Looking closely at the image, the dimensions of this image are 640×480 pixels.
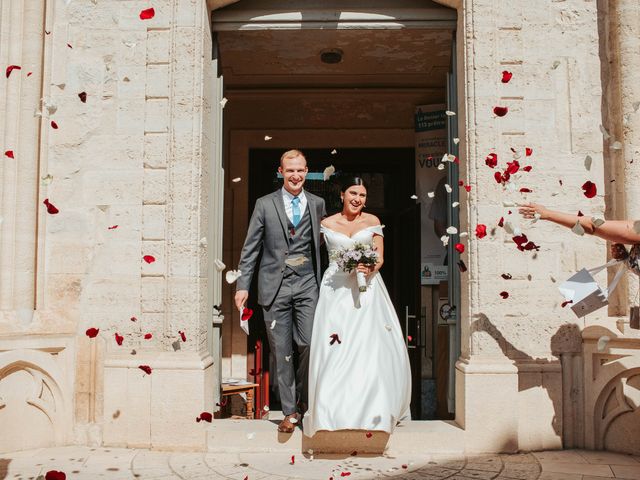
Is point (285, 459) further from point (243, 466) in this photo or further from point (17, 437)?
point (17, 437)

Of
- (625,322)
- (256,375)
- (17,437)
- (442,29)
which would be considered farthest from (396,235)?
(17,437)

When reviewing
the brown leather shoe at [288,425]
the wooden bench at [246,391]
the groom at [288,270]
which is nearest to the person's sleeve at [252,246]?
the groom at [288,270]

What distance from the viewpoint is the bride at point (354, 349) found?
4.62 m

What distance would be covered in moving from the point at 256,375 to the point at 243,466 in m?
3.16

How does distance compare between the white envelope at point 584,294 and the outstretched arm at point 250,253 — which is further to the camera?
the outstretched arm at point 250,253

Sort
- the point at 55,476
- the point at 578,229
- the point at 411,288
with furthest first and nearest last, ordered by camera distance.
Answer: the point at 411,288 < the point at 578,229 < the point at 55,476

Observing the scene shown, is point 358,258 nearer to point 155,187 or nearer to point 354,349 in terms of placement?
point 354,349

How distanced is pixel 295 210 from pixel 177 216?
97 cm

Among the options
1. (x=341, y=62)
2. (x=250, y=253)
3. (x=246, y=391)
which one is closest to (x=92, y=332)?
(x=250, y=253)

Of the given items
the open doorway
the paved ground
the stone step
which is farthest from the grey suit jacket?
the open doorway

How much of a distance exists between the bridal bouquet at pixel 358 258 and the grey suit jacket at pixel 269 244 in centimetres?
35

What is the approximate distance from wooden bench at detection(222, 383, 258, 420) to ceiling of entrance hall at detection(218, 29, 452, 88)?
12.0 ft

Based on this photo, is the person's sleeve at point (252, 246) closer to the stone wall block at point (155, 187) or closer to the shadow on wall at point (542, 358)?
the stone wall block at point (155, 187)

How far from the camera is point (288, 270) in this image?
505 centimetres
